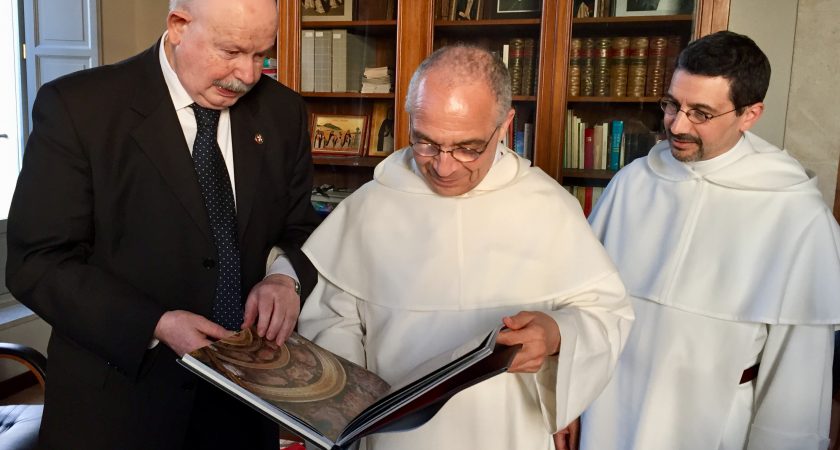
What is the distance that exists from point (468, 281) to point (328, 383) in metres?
0.45

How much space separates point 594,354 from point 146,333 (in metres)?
0.93

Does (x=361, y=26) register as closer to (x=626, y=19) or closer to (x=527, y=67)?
(x=527, y=67)

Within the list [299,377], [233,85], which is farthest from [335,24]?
[299,377]

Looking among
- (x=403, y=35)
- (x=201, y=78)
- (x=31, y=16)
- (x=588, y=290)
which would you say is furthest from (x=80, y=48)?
(x=588, y=290)

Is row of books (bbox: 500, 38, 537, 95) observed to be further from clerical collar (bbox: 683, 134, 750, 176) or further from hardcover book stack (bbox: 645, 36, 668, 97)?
clerical collar (bbox: 683, 134, 750, 176)

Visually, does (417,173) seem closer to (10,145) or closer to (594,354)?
(594,354)

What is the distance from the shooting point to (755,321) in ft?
7.00

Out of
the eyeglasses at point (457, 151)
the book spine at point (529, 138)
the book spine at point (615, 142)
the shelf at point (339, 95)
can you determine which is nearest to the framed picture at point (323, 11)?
the shelf at point (339, 95)

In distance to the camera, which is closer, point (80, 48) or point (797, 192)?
point (797, 192)

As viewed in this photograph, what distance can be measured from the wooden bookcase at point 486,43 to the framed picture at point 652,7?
3cm

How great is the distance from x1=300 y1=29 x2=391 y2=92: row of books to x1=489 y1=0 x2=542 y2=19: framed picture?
2.76 ft

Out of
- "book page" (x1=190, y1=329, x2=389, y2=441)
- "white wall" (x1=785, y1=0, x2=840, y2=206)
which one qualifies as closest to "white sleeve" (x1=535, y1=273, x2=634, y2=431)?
"book page" (x1=190, y1=329, x2=389, y2=441)

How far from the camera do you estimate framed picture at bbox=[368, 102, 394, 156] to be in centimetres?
452

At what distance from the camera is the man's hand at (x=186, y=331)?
1449 millimetres
